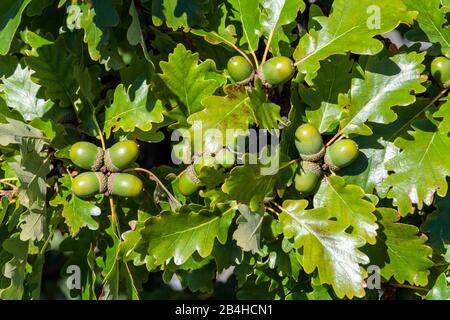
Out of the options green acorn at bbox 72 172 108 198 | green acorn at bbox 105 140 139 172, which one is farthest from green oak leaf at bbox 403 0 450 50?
green acorn at bbox 72 172 108 198

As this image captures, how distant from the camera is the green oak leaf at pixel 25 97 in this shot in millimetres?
2027

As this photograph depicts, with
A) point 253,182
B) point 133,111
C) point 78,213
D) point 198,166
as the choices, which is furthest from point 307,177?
point 78,213

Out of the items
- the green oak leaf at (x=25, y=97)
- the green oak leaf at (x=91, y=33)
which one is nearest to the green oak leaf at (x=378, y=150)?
the green oak leaf at (x=91, y=33)

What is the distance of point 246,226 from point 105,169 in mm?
384

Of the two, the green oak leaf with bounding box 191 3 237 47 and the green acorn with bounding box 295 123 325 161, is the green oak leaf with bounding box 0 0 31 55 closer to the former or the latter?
the green oak leaf with bounding box 191 3 237 47

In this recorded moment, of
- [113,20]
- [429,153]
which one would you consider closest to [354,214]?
[429,153]

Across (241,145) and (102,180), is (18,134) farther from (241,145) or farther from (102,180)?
(241,145)

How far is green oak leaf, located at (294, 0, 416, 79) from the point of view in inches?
69.2

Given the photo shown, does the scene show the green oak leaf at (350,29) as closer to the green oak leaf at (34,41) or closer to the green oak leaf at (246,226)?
the green oak leaf at (246,226)

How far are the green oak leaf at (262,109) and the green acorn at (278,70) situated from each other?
0.17 feet

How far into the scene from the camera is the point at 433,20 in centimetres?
185

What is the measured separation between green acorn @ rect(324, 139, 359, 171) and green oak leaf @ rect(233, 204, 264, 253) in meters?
0.21

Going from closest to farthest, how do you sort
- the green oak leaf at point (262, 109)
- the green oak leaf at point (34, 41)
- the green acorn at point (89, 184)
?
the green oak leaf at point (262, 109), the green acorn at point (89, 184), the green oak leaf at point (34, 41)
